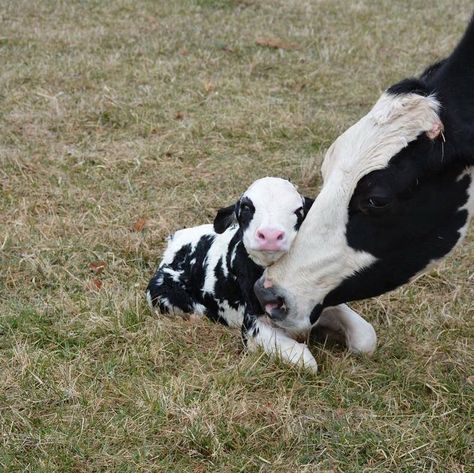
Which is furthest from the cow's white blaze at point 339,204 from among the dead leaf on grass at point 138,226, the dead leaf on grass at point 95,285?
the dead leaf on grass at point 138,226

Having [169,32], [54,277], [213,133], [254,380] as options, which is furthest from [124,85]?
[254,380]

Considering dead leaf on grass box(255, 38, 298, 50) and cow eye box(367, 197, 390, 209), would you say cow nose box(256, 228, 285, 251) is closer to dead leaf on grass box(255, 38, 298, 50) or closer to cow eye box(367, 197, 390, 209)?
cow eye box(367, 197, 390, 209)

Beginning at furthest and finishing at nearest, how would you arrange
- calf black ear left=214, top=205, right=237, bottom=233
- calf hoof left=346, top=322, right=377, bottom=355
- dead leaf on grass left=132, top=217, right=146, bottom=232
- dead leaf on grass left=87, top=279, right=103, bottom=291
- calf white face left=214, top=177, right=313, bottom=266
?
dead leaf on grass left=132, top=217, right=146, bottom=232 → dead leaf on grass left=87, top=279, right=103, bottom=291 → calf black ear left=214, top=205, right=237, bottom=233 → calf hoof left=346, top=322, right=377, bottom=355 → calf white face left=214, top=177, right=313, bottom=266

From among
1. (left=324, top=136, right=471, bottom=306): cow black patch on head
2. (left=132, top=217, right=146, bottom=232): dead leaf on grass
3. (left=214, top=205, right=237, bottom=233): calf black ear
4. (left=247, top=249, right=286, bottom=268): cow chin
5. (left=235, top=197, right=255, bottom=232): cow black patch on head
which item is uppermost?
(left=324, top=136, right=471, bottom=306): cow black patch on head

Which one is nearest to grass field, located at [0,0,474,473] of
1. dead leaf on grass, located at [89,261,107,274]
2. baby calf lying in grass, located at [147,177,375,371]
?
dead leaf on grass, located at [89,261,107,274]

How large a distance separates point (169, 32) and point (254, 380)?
674 cm

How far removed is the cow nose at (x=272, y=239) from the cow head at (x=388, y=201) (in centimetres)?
7

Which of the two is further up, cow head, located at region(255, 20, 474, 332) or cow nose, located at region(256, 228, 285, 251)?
cow head, located at region(255, 20, 474, 332)

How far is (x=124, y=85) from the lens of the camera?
7691 millimetres

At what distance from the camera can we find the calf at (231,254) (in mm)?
3396

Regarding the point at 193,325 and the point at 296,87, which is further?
the point at 296,87

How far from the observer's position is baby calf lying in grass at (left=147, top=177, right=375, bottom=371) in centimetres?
342

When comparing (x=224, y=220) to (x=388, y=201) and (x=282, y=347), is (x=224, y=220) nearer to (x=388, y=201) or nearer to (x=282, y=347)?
(x=282, y=347)

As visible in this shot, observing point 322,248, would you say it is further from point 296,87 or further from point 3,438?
point 296,87
